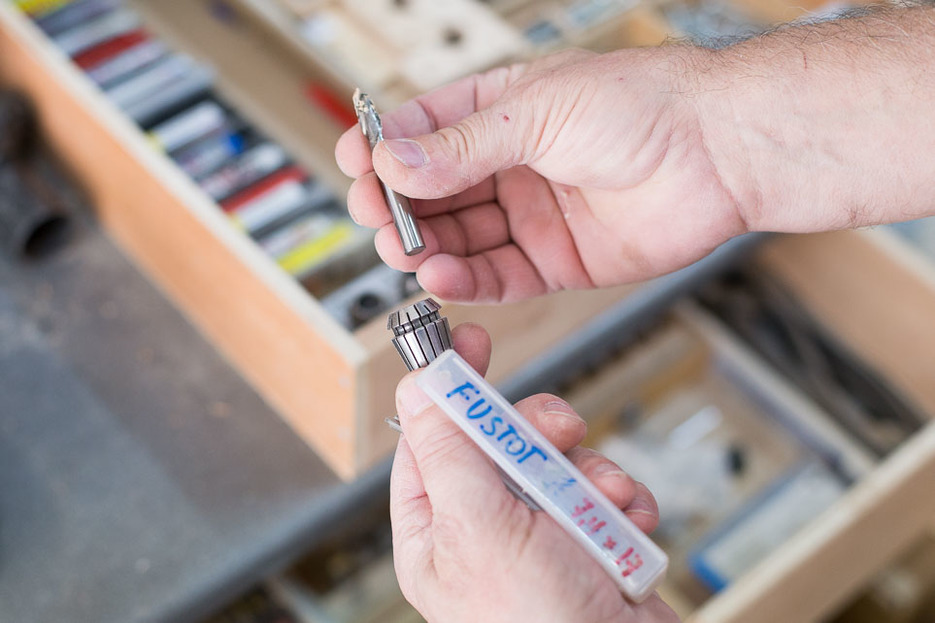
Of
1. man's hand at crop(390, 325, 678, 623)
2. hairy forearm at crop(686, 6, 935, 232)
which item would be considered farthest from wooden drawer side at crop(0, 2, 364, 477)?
hairy forearm at crop(686, 6, 935, 232)

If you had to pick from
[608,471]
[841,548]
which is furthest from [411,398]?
[841,548]

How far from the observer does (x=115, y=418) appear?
3.81ft

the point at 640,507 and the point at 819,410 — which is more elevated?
the point at 640,507

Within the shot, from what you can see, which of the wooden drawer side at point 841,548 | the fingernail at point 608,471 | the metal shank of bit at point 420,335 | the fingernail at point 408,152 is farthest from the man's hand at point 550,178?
the wooden drawer side at point 841,548

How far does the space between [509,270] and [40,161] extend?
2.61 feet

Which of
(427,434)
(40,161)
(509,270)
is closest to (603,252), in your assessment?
(509,270)

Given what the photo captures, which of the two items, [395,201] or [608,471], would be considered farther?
[395,201]

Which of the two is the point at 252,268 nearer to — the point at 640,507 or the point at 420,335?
the point at 420,335

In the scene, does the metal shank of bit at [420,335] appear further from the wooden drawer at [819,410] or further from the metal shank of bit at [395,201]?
the wooden drawer at [819,410]

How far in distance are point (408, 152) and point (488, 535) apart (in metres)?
0.32

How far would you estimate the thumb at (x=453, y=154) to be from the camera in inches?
30.4

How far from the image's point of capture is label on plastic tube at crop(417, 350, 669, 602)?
2.20 ft

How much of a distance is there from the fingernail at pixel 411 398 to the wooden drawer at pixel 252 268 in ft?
0.83

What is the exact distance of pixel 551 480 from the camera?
68 cm
